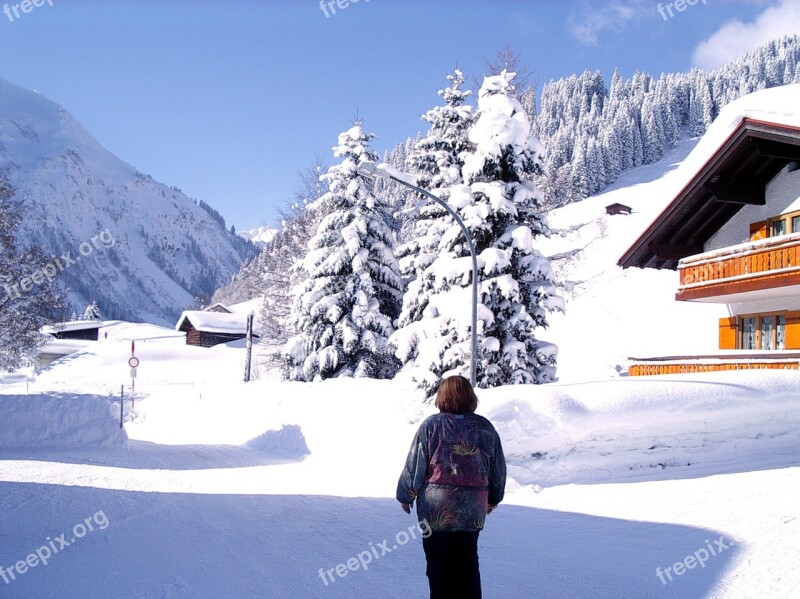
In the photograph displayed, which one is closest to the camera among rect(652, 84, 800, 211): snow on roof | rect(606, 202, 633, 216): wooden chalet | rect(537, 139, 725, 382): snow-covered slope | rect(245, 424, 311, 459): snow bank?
rect(652, 84, 800, 211): snow on roof

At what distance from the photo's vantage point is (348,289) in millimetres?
26578

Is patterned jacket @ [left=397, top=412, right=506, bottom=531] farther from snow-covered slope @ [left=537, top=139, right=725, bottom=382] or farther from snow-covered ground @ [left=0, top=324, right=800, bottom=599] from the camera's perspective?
snow-covered slope @ [left=537, top=139, right=725, bottom=382]

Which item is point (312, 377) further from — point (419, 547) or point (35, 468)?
point (419, 547)

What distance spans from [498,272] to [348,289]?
10.4m

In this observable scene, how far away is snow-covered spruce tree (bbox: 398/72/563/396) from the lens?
55.6 feet

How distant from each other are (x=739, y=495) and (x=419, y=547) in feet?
16.2

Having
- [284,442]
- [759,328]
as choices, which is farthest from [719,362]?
[284,442]

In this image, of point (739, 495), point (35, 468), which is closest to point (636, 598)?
point (739, 495)

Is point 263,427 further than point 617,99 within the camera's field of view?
No

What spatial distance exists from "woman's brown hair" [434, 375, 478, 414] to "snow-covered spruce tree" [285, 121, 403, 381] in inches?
833

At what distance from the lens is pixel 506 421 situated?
1200cm

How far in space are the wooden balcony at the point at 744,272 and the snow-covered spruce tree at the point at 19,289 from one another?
23256 mm

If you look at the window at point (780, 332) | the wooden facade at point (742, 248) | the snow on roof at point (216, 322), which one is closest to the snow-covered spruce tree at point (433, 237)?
the wooden facade at point (742, 248)

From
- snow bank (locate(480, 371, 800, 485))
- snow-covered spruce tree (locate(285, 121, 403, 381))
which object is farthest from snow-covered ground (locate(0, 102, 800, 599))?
snow-covered spruce tree (locate(285, 121, 403, 381))
